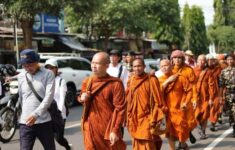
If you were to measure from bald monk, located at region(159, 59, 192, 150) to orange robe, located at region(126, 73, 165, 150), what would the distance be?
53.2 inches

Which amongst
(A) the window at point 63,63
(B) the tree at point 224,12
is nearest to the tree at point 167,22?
(A) the window at point 63,63

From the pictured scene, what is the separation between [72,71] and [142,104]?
36.1ft

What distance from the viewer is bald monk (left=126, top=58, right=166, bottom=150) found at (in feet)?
22.1

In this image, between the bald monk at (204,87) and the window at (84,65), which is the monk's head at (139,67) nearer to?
the bald monk at (204,87)

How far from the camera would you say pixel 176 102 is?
8.27 metres

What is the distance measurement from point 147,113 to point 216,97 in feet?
15.4

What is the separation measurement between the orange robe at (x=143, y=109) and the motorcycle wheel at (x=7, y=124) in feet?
13.3

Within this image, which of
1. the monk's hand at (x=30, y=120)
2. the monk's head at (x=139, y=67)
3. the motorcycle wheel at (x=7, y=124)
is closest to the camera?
the monk's hand at (x=30, y=120)

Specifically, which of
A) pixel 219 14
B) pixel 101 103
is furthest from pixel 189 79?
pixel 219 14

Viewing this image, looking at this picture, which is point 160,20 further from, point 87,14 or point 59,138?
point 59,138

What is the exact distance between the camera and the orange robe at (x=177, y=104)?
324 inches

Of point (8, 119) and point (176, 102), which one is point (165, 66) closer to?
point (176, 102)

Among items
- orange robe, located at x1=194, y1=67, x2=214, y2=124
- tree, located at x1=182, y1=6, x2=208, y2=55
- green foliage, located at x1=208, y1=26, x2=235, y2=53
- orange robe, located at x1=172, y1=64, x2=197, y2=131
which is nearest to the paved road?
orange robe, located at x1=194, y1=67, x2=214, y2=124

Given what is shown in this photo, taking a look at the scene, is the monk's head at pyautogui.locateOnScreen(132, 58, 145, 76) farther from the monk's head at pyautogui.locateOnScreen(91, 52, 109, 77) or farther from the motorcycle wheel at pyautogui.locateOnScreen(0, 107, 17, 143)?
the motorcycle wheel at pyautogui.locateOnScreen(0, 107, 17, 143)
